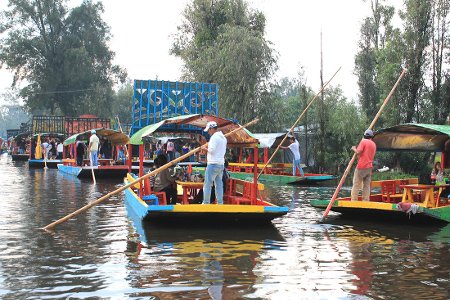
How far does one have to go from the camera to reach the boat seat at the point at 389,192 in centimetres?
1298

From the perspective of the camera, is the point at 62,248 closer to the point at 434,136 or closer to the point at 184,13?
the point at 434,136

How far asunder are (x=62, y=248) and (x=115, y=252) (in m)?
0.85

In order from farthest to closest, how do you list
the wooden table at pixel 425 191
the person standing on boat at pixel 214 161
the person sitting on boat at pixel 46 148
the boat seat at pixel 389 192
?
the person sitting on boat at pixel 46 148 → the boat seat at pixel 389 192 → the wooden table at pixel 425 191 → the person standing on boat at pixel 214 161

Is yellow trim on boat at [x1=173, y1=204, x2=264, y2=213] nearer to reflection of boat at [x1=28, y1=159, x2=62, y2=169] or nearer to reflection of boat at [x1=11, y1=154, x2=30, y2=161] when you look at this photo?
reflection of boat at [x1=28, y1=159, x2=62, y2=169]

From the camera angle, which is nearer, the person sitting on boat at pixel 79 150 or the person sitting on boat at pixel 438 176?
the person sitting on boat at pixel 438 176

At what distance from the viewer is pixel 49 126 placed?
3900 centimetres

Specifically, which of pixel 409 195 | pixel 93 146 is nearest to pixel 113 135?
pixel 93 146

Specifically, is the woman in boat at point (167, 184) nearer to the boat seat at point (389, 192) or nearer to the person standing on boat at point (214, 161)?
the person standing on boat at point (214, 161)

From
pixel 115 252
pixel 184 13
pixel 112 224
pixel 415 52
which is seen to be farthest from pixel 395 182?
pixel 184 13

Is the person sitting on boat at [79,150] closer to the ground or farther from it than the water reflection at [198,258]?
farther from it

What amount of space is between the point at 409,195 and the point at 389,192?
1.43 meters

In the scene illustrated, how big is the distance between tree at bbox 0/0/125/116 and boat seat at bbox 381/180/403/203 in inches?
1695

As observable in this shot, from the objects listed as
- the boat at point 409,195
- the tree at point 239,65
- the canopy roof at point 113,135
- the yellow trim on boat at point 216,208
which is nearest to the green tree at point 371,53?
Answer: the tree at point 239,65

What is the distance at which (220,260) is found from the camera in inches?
298
